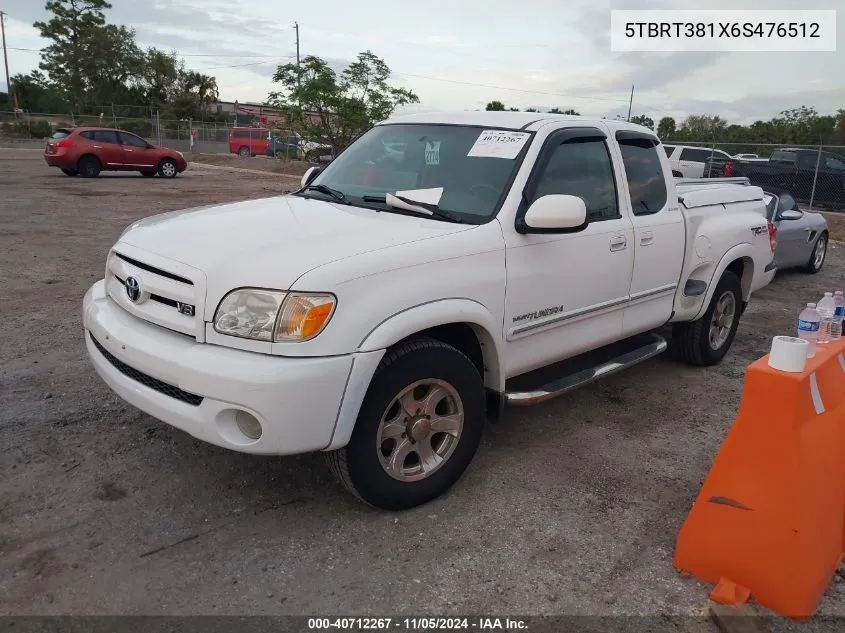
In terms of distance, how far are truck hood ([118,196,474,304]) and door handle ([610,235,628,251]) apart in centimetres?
116

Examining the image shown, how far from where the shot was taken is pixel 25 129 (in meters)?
42.8

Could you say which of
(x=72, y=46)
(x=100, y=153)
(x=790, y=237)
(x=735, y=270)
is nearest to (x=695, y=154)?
(x=790, y=237)

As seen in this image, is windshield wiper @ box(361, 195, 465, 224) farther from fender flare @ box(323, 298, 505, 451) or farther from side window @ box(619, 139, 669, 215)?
side window @ box(619, 139, 669, 215)

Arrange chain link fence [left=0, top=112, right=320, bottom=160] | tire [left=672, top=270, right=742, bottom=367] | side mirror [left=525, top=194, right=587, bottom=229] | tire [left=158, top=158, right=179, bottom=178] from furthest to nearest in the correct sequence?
chain link fence [left=0, top=112, right=320, bottom=160] < tire [left=158, top=158, right=179, bottom=178] < tire [left=672, top=270, right=742, bottom=367] < side mirror [left=525, top=194, right=587, bottom=229]

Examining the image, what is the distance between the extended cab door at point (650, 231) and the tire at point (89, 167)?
20.7 meters

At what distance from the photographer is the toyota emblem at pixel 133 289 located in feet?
Answer: 10.3

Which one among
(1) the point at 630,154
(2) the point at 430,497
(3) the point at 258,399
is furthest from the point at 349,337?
(1) the point at 630,154

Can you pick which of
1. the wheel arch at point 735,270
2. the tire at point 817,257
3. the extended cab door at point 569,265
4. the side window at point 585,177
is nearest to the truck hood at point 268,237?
the extended cab door at point 569,265

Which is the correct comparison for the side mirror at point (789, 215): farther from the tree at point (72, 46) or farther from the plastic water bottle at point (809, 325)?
the tree at point (72, 46)

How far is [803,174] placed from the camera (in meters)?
17.8

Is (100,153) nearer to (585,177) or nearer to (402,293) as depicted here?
(585,177)

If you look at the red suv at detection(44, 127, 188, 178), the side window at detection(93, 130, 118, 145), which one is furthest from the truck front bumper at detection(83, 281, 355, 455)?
the side window at detection(93, 130, 118, 145)

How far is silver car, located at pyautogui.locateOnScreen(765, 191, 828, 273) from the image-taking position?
9102 millimetres

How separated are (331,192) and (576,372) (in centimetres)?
187
